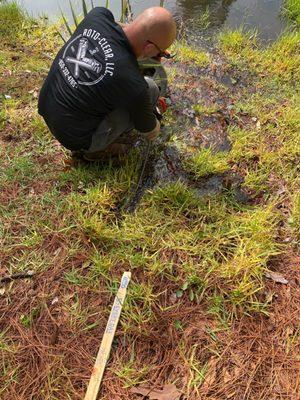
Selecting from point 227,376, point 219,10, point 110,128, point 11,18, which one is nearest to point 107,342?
point 227,376

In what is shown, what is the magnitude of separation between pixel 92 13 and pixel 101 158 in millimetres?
1129

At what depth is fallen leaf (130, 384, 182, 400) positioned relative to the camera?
2.11 metres

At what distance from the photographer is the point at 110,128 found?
9.32 ft

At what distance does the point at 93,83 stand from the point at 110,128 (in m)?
0.45

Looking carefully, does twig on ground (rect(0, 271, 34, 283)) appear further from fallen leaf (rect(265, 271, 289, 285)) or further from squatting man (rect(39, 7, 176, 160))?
fallen leaf (rect(265, 271, 289, 285))

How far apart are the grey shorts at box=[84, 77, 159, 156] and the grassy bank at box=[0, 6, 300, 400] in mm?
253

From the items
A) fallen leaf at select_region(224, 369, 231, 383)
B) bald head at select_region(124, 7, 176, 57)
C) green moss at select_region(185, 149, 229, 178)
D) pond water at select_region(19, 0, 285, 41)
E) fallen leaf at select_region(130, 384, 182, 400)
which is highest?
bald head at select_region(124, 7, 176, 57)

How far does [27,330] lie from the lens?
2342mm

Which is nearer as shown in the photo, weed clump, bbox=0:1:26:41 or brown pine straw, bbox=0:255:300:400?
brown pine straw, bbox=0:255:300:400

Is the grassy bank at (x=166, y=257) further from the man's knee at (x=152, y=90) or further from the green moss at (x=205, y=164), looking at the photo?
the man's knee at (x=152, y=90)

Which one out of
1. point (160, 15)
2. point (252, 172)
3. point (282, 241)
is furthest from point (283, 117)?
point (160, 15)

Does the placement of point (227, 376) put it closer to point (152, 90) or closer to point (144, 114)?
point (144, 114)

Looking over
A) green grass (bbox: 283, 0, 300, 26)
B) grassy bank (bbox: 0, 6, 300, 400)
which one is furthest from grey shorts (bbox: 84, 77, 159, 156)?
green grass (bbox: 283, 0, 300, 26)

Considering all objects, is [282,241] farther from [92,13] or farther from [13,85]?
[13,85]
